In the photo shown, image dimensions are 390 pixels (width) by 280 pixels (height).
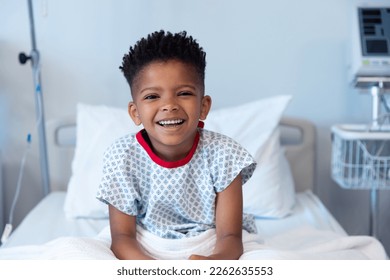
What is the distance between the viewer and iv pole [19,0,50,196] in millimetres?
1661

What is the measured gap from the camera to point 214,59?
1.72m

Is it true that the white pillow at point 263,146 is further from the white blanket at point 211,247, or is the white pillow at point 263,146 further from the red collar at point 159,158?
the red collar at point 159,158

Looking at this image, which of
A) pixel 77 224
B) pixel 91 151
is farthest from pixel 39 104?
pixel 77 224

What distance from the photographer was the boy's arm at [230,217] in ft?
3.81

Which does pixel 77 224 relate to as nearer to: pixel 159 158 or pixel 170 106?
pixel 159 158

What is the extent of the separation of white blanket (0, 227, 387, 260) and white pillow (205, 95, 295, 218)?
0.81ft

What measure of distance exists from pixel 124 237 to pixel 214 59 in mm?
710

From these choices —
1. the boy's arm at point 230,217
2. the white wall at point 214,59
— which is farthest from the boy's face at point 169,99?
the white wall at point 214,59

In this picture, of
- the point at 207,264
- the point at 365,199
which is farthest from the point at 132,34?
the point at 365,199

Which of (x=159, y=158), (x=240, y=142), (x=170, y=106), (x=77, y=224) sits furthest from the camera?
(x=240, y=142)

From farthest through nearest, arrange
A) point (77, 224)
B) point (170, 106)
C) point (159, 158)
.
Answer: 1. point (77, 224)
2. point (159, 158)
3. point (170, 106)

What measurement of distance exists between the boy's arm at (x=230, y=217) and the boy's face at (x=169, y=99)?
0.16 m

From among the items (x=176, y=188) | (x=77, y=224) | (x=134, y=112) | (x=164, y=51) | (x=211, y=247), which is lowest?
(x=77, y=224)

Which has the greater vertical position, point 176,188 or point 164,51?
point 164,51
